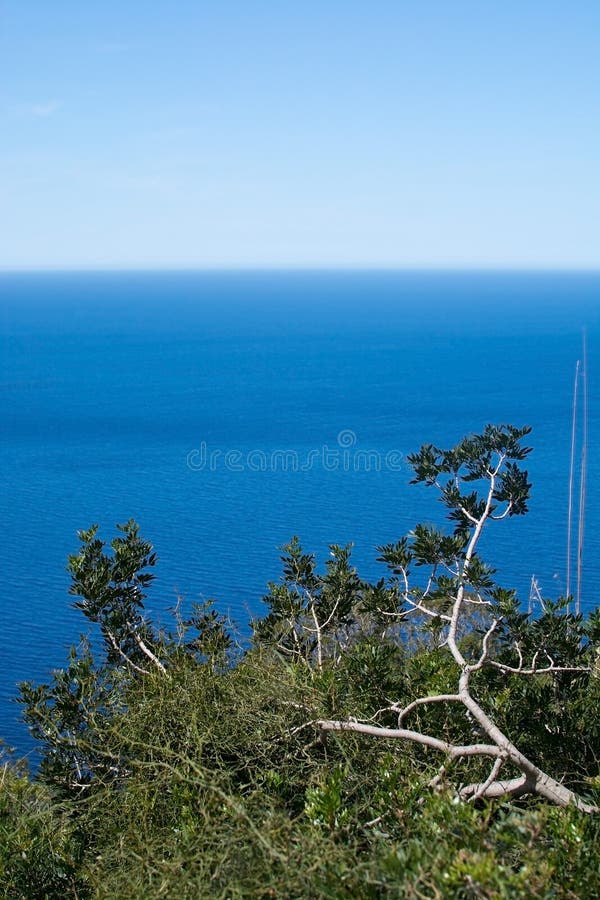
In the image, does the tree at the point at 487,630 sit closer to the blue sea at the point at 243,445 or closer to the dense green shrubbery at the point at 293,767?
the dense green shrubbery at the point at 293,767

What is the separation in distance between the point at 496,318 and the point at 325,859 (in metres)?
133

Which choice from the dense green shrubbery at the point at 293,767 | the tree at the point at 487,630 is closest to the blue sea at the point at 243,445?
the dense green shrubbery at the point at 293,767

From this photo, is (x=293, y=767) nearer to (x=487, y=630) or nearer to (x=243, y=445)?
(x=487, y=630)

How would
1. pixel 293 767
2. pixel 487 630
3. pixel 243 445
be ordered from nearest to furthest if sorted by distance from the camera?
pixel 293 767 < pixel 487 630 < pixel 243 445

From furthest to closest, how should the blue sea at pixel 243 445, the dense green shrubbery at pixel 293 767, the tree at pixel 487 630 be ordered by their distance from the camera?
the blue sea at pixel 243 445 < the tree at pixel 487 630 < the dense green shrubbery at pixel 293 767

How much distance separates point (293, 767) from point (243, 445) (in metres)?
50.2

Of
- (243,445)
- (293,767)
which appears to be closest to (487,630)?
(293,767)

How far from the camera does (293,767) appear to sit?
613 centimetres

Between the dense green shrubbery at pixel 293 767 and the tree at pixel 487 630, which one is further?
the tree at pixel 487 630

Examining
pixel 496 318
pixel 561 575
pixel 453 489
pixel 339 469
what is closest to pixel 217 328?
pixel 496 318

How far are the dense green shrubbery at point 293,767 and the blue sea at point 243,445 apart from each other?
115 inches

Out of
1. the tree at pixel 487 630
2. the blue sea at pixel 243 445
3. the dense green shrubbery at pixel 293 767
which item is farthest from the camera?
the blue sea at pixel 243 445

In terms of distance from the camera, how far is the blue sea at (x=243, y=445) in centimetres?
3584

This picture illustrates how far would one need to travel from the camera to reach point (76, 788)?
7.58m
